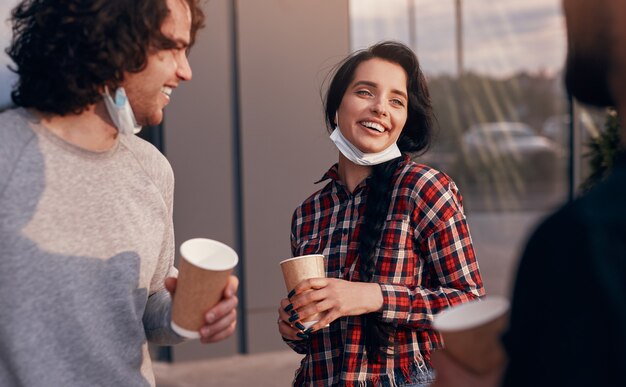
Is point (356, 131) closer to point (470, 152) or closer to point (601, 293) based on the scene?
point (601, 293)

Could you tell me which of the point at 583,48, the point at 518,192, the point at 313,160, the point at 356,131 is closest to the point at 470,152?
the point at 518,192

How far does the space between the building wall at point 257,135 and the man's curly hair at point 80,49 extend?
12.3 ft

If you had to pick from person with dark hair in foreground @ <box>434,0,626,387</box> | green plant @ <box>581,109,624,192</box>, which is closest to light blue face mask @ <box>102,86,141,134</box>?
person with dark hair in foreground @ <box>434,0,626,387</box>

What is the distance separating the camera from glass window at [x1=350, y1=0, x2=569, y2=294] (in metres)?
11.9

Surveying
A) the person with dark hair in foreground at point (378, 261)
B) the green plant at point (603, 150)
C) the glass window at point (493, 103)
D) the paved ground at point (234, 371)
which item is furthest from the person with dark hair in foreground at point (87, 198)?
the glass window at point (493, 103)

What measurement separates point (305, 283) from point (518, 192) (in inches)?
925

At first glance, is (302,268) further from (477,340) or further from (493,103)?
(493,103)

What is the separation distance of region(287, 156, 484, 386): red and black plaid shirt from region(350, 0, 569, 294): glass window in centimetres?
476

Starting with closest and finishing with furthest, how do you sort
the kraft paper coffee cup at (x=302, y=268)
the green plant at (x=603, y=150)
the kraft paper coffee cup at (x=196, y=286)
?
1. the kraft paper coffee cup at (x=196, y=286)
2. the kraft paper coffee cup at (x=302, y=268)
3. the green plant at (x=603, y=150)

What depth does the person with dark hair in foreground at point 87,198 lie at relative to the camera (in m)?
1.65

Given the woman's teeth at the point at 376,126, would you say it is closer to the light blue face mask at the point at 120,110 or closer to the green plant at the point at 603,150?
the light blue face mask at the point at 120,110

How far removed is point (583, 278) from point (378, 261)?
4.81 feet

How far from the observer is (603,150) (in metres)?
4.37

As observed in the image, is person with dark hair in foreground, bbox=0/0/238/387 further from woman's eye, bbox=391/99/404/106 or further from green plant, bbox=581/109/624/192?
green plant, bbox=581/109/624/192
